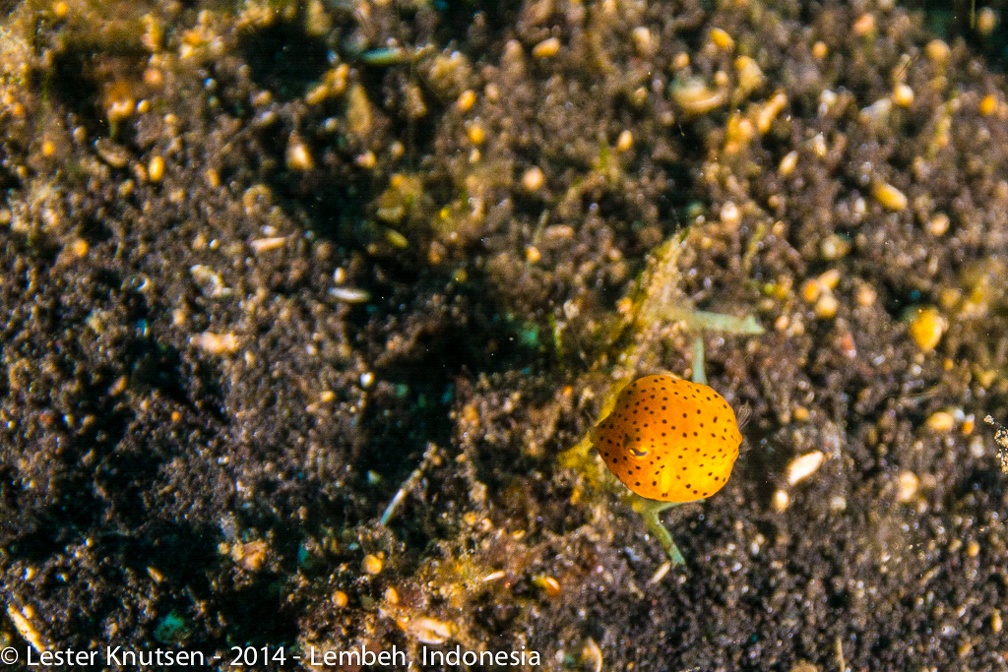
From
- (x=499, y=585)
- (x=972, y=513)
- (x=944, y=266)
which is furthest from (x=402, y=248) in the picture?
(x=972, y=513)

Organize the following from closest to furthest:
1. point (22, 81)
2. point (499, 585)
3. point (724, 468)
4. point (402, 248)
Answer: point (724, 468) < point (499, 585) < point (402, 248) < point (22, 81)

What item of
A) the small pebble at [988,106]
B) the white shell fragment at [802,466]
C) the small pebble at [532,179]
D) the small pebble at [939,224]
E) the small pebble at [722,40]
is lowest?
the white shell fragment at [802,466]

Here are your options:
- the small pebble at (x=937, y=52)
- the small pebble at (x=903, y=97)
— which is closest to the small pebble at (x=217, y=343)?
the small pebble at (x=903, y=97)

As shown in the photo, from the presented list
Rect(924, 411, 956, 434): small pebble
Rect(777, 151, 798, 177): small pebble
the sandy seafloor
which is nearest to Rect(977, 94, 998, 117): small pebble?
the sandy seafloor

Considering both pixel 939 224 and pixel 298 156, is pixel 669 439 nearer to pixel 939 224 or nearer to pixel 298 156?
pixel 939 224

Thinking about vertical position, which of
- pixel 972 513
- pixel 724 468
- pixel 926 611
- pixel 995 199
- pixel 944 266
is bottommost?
pixel 926 611

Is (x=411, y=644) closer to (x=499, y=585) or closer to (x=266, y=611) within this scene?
(x=499, y=585)

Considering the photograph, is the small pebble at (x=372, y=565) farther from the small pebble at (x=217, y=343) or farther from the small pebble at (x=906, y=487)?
the small pebble at (x=906, y=487)
